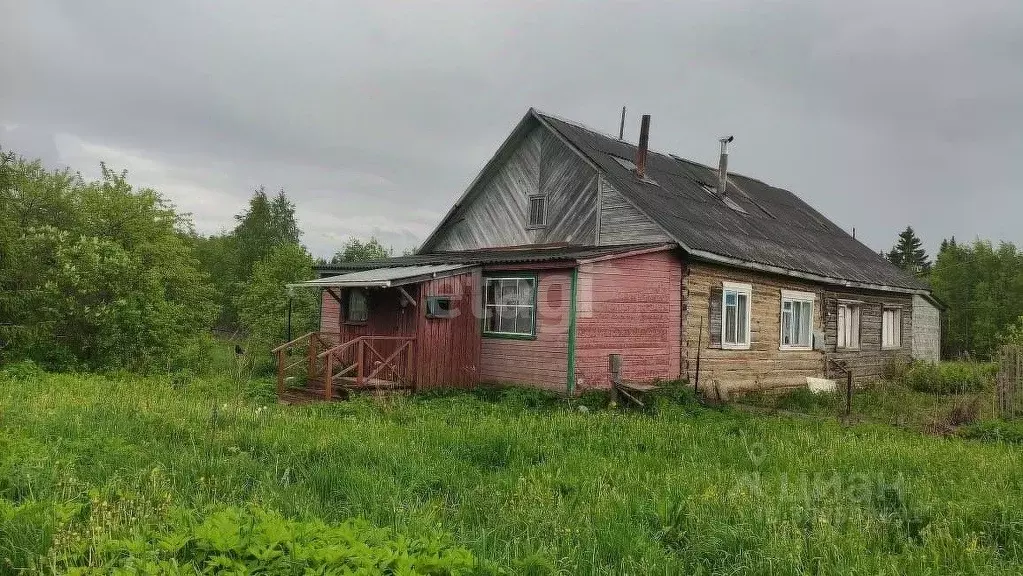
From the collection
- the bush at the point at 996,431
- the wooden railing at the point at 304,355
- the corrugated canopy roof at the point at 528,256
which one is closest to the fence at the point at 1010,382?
the bush at the point at 996,431

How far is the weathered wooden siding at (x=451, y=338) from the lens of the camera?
13547 mm

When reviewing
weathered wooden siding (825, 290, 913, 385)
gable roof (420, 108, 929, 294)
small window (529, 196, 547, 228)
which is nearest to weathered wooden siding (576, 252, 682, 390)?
gable roof (420, 108, 929, 294)

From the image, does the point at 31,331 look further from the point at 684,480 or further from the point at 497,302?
the point at 684,480

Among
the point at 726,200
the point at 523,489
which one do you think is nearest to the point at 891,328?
the point at 726,200

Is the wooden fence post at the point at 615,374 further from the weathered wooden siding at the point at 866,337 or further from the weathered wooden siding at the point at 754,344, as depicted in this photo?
the weathered wooden siding at the point at 866,337

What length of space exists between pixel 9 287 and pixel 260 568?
51.4ft

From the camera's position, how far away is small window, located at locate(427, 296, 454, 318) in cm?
1366

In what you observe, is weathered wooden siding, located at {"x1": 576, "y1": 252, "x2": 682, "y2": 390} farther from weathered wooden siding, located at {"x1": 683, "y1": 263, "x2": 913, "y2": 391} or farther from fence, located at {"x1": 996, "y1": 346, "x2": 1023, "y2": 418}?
fence, located at {"x1": 996, "y1": 346, "x2": 1023, "y2": 418}

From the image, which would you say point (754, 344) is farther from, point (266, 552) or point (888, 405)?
point (266, 552)

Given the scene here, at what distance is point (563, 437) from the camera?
342 inches

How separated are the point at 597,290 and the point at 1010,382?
7.20 m

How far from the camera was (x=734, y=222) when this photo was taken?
1827cm

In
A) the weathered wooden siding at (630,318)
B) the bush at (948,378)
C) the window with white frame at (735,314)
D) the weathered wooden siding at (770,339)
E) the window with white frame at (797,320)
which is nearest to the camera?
the weathered wooden siding at (630,318)

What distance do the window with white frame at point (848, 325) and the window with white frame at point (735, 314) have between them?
16.6 feet
